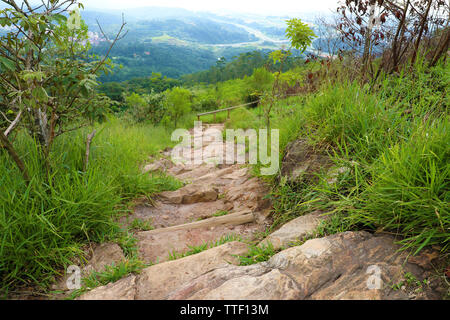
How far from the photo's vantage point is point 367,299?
1371 millimetres

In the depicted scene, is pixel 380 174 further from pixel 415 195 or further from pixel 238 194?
pixel 238 194

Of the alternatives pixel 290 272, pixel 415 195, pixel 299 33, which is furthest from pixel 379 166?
pixel 299 33

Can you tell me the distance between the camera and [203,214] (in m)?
3.61

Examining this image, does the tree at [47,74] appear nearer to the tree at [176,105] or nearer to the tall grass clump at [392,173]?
the tall grass clump at [392,173]

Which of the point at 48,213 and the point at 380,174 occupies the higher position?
the point at 380,174

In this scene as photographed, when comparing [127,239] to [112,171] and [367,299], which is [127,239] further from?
[367,299]

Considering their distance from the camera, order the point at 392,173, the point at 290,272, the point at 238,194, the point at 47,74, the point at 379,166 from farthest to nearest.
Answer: the point at 238,194 → the point at 47,74 → the point at 379,166 → the point at 392,173 → the point at 290,272

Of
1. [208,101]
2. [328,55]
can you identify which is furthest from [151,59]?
[328,55]

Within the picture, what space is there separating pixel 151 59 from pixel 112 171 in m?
110

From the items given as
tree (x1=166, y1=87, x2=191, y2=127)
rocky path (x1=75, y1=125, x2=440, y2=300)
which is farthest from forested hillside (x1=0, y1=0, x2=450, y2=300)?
tree (x1=166, y1=87, x2=191, y2=127)

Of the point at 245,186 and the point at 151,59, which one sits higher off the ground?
the point at 151,59

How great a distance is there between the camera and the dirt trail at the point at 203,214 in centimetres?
274
